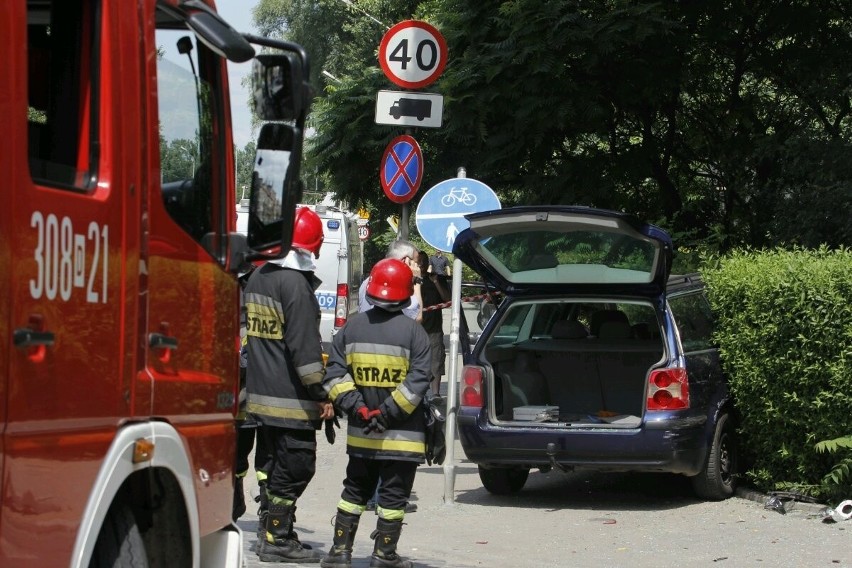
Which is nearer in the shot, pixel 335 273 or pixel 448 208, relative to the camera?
pixel 448 208

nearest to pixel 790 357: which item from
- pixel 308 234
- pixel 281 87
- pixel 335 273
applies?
pixel 308 234

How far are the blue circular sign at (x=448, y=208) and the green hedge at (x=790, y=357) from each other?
194cm

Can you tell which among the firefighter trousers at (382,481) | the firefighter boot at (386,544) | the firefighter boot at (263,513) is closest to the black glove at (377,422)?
the firefighter trousers at (382,481)

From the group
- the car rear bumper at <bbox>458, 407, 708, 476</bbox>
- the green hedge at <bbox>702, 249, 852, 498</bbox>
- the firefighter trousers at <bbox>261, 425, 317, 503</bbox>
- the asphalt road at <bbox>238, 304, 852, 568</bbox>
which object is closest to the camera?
the firefighter trousers at <bbox>261, 425, 317, 503</bbox>

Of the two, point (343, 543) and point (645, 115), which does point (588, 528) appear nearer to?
point (343, 543)

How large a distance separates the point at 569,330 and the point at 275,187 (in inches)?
256

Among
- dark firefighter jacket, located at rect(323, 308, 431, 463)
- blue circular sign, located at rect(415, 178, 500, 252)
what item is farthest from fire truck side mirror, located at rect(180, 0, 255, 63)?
blue circular sign, located at rect(415, 178, 500, 252)

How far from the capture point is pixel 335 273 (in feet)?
63.3

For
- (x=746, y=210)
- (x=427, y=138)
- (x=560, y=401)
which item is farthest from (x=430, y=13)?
(x=560, y=401)

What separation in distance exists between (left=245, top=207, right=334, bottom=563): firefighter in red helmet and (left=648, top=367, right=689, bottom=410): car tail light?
300 cm

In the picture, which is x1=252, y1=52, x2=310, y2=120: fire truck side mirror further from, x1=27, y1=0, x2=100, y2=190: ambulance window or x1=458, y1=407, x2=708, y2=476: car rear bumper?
x1=458, y1=407, x2=708, y2=476: car rear bumper

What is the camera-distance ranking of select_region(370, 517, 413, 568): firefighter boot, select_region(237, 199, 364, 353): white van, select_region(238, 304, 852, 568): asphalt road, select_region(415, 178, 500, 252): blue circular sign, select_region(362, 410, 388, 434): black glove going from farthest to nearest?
select_region(237, 199, 364, 353): white van
select_region(415, 178, 500, 252): blue circular sign
select_region(238, 304, 852, 568): asphalt road
select_region(370, 517, 413, 568): firefighter boot
select_region(362, 410, 388, 434): black glove

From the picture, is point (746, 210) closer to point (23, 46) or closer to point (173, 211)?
point (173, 211)

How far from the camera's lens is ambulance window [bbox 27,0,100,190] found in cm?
332
